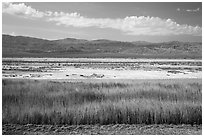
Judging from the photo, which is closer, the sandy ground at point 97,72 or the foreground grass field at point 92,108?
the foreground grass field at point 92,108

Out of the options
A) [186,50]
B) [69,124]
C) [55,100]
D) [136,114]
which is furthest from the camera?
[186,50]

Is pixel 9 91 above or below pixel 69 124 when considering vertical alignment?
above

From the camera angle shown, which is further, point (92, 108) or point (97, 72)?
point (97, 72)

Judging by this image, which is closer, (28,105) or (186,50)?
(28,105)

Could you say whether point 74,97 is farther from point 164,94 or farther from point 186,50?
point 186,50

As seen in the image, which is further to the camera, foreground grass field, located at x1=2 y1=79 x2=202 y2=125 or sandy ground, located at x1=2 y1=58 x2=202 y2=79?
sandy ground, located at x1=2 y1=58 x2=202 y2=79

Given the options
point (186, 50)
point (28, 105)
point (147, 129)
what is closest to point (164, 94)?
point (147, 129)

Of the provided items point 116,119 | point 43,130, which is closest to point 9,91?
point 43,130

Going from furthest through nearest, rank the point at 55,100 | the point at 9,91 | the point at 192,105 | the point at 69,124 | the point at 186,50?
the point at 186,50 → the point at 9,91 → the point at 55,100 → the point at 192,105 → the point at 69,124

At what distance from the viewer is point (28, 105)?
6207 millimetres

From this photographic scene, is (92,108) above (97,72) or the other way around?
above

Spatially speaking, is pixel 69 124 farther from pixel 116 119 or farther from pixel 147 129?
pixel 147 129

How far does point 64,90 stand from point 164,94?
3.15m

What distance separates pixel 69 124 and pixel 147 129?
5.51ft
